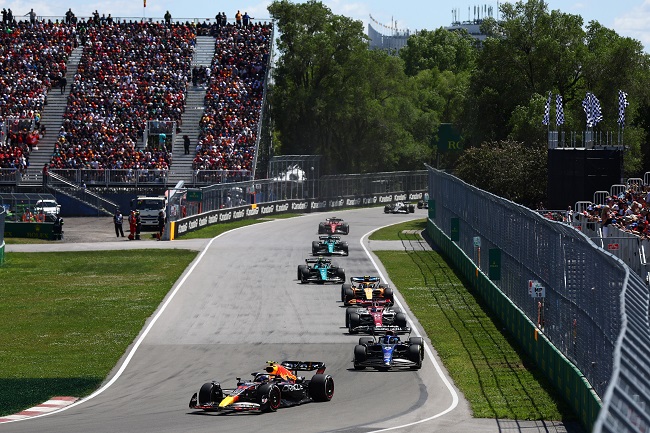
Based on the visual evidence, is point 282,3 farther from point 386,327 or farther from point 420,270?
point 386,327

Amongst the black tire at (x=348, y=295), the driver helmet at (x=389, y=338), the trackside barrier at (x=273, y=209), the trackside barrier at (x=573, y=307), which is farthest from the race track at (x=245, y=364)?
the trackside barrier at (x=273, y=209)

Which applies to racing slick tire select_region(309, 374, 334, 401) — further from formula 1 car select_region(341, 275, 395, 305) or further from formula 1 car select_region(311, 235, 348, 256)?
formula 1 car select_region(311, 235, 348, 256)

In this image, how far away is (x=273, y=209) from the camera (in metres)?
85.1

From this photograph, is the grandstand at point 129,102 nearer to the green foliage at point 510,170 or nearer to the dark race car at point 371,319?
the green foliage at point 510,170

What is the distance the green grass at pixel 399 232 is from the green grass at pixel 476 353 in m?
17.0

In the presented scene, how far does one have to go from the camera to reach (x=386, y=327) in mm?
33500

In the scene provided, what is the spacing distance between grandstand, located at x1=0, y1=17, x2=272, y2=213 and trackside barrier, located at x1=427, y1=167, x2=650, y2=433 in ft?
145

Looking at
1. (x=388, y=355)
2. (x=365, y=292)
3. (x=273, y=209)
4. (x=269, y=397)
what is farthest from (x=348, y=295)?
(x=273, y=209)

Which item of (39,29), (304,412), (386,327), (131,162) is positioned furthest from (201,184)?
(304,412)

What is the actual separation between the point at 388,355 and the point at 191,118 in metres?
65.2

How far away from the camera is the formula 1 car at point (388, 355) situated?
2859cm

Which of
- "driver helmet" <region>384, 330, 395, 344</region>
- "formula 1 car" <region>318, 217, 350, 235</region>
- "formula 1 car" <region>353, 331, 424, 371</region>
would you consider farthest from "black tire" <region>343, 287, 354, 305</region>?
"formula 1 car" <region>318, 217, 350, 235</region>

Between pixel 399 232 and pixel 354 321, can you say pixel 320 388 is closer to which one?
pixel 354 321

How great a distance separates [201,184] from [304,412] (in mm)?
60623
